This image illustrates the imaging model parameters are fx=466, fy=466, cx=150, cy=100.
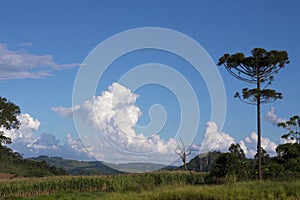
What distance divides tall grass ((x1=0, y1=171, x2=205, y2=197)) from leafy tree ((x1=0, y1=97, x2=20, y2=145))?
20.5 m

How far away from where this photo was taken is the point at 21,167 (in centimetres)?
7069

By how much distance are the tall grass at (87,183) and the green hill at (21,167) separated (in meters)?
27.4

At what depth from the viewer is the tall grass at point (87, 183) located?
32438 mm

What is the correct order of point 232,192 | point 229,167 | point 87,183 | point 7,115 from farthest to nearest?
point 7,115, point 87,183, point 229,167, point 232,192

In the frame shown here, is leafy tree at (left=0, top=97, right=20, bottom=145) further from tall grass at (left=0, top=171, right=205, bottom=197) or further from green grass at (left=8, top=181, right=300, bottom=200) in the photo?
green grass at (left=8, top=181, right=300, bottom=200)

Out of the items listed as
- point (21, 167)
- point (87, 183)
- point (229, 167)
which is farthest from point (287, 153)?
point (21, 167)

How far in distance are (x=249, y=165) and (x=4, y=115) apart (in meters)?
32.6

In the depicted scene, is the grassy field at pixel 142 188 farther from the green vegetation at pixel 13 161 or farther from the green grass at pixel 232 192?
the green vegetation at pixel 13 161

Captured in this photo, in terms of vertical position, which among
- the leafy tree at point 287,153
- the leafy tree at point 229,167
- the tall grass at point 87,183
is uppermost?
the leafy tree at point 287,153

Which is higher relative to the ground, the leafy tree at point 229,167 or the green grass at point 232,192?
the leafy tree at point 229,167

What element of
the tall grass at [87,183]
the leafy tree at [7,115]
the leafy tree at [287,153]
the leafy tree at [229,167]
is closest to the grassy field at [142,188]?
the tall grass at [87,183]

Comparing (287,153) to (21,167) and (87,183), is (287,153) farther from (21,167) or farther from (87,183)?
(21,167)

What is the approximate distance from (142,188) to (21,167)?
52.9 meters

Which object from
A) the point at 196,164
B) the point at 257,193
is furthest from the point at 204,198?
the point at 196,164
